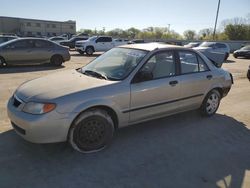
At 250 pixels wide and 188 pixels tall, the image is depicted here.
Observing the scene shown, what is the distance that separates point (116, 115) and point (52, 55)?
10312 mm

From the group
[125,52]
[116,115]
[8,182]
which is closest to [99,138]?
[116,115]

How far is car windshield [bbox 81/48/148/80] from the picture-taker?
172 inches

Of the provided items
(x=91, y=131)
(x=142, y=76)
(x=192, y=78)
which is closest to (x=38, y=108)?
(x=91, y=131)

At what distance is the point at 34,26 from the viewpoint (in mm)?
85438

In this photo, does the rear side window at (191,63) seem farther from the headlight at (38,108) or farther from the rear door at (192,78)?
the headlight at (38,108)

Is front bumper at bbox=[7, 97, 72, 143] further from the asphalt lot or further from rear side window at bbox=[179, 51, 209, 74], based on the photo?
rear side window at bbox=[179, 51, 209, 74]

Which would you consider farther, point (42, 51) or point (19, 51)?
point (42, 51)

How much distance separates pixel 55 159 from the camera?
3719 millimetres

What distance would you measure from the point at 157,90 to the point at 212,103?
186 centimetres

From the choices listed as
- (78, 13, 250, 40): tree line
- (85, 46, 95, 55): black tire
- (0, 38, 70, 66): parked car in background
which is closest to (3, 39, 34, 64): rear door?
(0, 38, 70, 66): parked car in background

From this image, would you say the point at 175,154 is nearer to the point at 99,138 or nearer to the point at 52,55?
the point at 99,138

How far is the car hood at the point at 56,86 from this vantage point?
3.70 m

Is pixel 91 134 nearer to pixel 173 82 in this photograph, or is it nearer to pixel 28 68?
Answer: pixel 173 82

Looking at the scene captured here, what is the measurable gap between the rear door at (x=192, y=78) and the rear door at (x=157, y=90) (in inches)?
7.6
